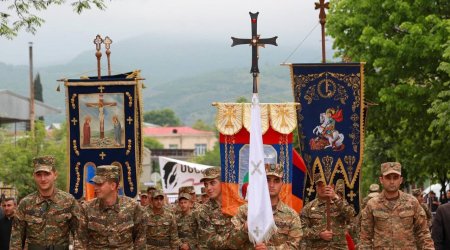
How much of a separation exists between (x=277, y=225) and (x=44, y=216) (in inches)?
105

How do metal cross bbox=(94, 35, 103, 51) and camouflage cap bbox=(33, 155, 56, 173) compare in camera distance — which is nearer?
camouflage cap bbox=(33, 155, 56, 173)

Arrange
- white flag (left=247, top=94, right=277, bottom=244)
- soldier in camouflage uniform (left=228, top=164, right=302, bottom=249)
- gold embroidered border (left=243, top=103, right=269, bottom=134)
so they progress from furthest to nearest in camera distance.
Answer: gold embroidered border (left=243, top=103, right=269, bottom=134) < soldier in camouflage uniform (left=228, top=164, right=302, bottom=249) < white flag (left=247, top=94, right=277, bottom=244)

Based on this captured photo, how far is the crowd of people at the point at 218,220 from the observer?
1312cm

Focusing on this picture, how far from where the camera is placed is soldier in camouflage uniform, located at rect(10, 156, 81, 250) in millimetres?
14008

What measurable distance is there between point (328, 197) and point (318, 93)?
2456 mm

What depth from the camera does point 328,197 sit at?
1702 cm

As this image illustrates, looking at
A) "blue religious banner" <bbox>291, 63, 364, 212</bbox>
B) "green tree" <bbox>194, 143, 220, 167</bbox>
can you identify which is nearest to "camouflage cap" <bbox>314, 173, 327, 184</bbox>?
"blue religious banner" <bbox>291, 63, 364, 212</bbox>

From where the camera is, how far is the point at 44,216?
46.0 feet

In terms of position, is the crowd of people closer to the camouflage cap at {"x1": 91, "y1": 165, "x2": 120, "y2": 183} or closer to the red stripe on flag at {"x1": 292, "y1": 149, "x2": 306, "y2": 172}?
the camouflage cap at {"x1": 91, "y1": 165, "x2": 120, "y2": 183}

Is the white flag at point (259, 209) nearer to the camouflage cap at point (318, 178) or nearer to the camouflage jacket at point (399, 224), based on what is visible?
the camouflage jacket at point (399, 224)

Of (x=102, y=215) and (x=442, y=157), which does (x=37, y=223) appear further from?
(x=442, y=157)

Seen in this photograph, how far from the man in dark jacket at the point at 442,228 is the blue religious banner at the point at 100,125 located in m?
6.10

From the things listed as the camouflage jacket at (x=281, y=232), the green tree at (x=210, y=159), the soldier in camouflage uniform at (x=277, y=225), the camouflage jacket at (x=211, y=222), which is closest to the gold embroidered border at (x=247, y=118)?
the camouflage jacket at (x=211, y=222)

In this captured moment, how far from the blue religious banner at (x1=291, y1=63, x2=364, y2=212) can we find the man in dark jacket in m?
4.21
